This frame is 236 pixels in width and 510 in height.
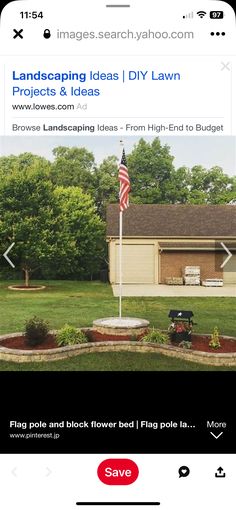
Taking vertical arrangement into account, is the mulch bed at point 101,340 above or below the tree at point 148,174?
below

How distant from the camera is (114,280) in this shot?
25422 mm

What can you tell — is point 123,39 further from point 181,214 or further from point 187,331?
point 181,214

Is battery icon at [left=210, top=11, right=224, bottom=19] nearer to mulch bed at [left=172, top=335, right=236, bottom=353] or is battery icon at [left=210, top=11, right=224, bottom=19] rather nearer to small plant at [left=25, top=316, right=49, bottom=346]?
mulch bed at [left=172, top=335, right=236, bottom=353]

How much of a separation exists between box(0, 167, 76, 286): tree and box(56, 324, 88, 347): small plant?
7.07m

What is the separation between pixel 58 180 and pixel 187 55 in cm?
2503

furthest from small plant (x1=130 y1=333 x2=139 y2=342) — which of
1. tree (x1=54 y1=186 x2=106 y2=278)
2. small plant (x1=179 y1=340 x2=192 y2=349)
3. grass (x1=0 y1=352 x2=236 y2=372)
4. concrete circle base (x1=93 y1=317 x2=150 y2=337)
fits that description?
tree (x1=54 y1=186 x2=106 y2=278)

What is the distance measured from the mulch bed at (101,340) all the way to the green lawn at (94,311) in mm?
1162

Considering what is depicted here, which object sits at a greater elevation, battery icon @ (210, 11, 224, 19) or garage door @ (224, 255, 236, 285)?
battery icon @ (210, 11, 224, 19)

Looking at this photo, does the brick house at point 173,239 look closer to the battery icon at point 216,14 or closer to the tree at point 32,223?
the tree at point 32,223

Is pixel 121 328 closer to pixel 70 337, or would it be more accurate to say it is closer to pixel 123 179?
pixel 70 337
